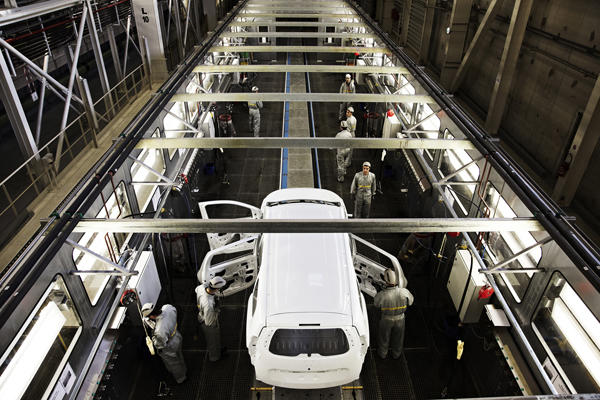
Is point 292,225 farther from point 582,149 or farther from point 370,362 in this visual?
point 582,149

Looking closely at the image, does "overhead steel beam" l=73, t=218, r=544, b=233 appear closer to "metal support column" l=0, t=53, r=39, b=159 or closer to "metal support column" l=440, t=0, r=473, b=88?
"metal support column" l=0, t=53, r=39, b=159

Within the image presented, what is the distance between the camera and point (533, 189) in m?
→ 4.84

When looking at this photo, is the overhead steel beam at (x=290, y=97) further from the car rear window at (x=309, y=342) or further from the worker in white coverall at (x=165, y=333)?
the car rear window at (x=309, y=342)

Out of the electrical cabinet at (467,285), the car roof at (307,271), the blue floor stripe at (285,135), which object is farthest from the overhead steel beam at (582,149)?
the blue floor stripe at (285,135)

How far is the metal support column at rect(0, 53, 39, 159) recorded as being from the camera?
6059mm

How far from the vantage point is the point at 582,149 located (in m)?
5.73

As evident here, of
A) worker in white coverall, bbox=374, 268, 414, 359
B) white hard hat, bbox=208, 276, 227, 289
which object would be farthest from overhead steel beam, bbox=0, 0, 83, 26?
worker in white coverall, bbox=374, 268, 414, 359

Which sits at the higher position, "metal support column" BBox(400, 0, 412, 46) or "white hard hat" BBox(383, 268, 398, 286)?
"metal support column" BBox(400, 0, 412, 46)

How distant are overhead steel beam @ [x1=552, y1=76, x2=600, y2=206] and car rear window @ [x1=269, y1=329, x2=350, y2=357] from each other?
166 inches

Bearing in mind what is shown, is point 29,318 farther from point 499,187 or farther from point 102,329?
point 499,187

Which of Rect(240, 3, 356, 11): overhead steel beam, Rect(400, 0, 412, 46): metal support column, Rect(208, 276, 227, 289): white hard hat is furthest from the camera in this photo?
Rect(400, 0, 412, 46): metal support column

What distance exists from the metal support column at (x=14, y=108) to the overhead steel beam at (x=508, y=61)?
29.1 feet

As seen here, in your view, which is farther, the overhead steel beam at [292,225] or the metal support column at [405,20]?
the metal support column at [405,20]

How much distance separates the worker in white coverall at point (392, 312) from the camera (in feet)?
19.5
